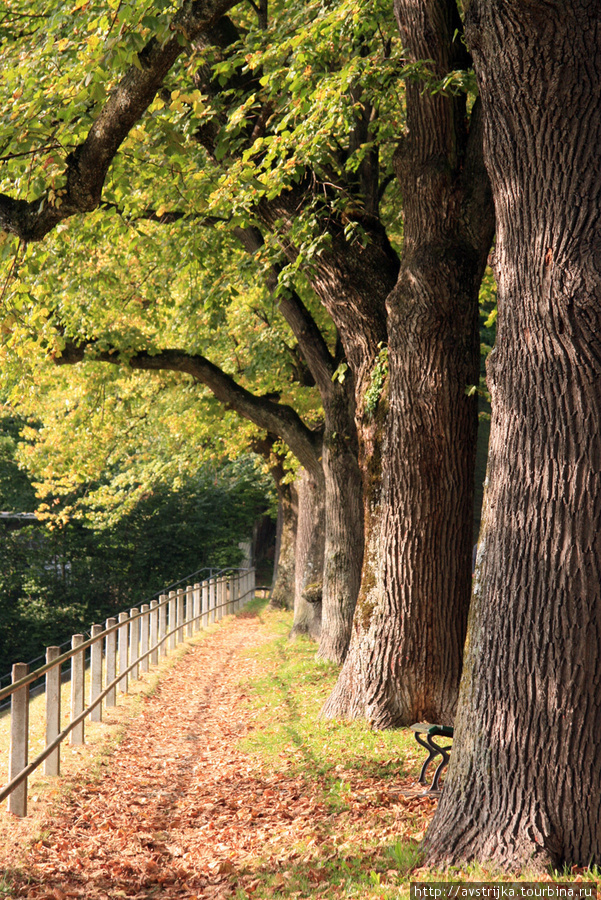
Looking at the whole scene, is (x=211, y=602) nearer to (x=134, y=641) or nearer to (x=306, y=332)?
(x=134, y=641)

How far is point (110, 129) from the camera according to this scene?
228 inches

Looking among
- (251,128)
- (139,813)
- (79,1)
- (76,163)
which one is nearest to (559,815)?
(139,813)

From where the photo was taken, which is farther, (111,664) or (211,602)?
(211,602)

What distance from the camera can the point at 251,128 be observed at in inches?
380

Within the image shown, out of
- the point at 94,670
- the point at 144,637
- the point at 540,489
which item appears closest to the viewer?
the point at 540,489

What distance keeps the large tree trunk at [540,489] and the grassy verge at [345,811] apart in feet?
1.01

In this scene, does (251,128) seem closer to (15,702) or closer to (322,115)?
(322,115)

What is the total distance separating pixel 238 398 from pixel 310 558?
3.95 metres

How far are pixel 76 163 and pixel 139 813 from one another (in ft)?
16.6

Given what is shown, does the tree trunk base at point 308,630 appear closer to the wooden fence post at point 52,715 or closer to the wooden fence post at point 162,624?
the wooden fence post at point 162,624

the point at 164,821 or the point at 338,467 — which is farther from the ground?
the point at 338,467

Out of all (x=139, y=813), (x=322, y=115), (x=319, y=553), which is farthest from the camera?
(x=319, y=553)

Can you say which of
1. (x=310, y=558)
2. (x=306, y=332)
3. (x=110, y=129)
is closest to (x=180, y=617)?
(x=310, y=558)

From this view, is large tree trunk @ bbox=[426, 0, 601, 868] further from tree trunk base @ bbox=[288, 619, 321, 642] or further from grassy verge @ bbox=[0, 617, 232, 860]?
tree trunk base @ bbox=[288, 619, 321, 642]
